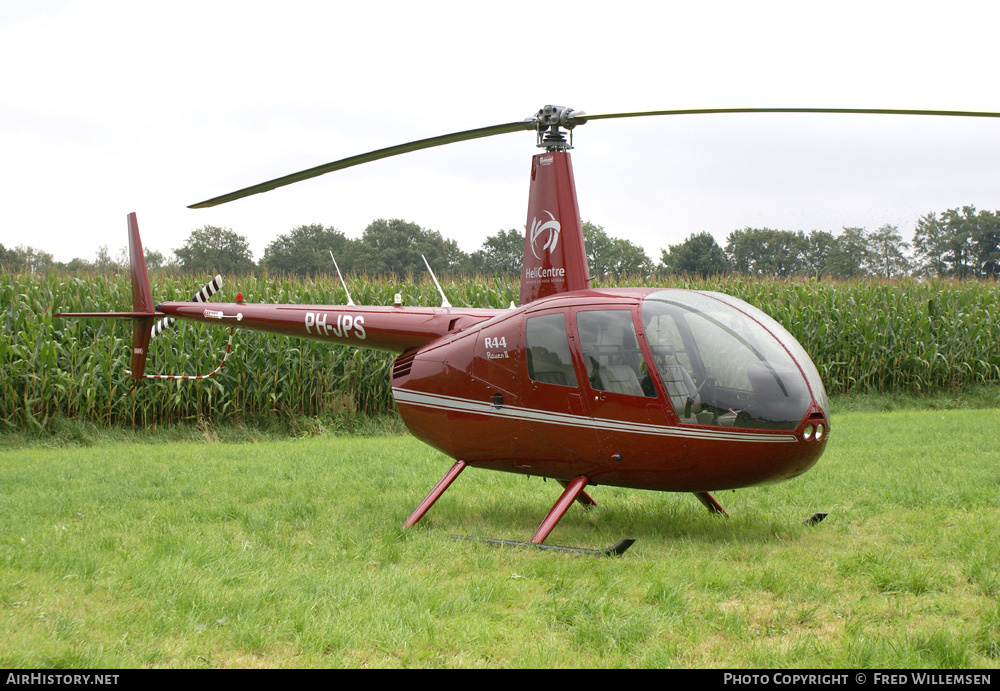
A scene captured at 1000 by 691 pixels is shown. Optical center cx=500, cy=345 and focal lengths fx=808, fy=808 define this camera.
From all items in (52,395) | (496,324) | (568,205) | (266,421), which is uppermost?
(568,205)

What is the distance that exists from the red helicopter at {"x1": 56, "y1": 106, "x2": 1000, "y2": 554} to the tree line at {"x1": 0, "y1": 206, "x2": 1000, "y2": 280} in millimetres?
18682

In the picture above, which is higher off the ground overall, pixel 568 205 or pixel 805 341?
pixel 568 205

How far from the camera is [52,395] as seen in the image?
1211 centimetres

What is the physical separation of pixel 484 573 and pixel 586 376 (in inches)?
63.7

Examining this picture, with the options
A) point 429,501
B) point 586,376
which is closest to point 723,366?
point 586,376

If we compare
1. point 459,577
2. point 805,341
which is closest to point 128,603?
point 459,577

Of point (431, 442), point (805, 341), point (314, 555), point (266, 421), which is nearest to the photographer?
point (314, 555)

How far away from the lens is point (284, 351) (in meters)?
13.2

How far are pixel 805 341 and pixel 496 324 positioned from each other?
1101 centimetres

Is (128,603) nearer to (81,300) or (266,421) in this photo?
(266,421)

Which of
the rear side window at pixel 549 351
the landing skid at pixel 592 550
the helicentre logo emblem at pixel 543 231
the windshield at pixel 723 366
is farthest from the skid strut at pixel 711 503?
the helicentre logo emblem at pixel 543 231

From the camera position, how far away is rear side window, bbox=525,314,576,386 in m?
6.14

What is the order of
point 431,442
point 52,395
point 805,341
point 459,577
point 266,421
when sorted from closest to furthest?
1. point 459,577
2. point 431,442
3. point 52,395
4. point 266,421
5. point 805,341

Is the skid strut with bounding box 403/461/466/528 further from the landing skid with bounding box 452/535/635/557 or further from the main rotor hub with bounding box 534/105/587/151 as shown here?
the main rotor hub with bounding box 534/105/587/151
